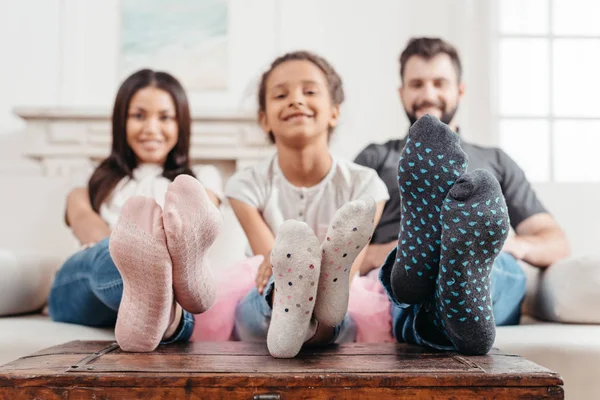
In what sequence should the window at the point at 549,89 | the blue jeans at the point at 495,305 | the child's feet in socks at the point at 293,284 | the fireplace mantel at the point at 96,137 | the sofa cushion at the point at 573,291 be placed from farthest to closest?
the window at the point at 549,89 < the fireplace mantel at the point at 96,137 < the sofa cushion at the point at 573,291 < the blue jeans at the point at 495,305 < the child's feet in socks at the point at 293,284

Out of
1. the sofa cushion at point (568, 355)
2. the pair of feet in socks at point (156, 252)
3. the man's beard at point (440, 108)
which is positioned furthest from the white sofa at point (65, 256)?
the man's beard at point (440, 108)

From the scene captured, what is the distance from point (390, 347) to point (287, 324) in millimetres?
178

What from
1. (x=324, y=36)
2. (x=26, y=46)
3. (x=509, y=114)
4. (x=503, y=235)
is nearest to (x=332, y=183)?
(x=503, y=235)

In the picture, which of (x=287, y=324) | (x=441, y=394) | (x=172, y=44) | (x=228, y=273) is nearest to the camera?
(x=441, y=394)

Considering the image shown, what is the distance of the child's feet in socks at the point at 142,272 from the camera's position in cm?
82

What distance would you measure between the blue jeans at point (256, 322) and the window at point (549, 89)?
1475 millimetres

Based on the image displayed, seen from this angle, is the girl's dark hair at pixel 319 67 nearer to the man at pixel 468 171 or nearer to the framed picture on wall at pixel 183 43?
the man at pixel 468 171

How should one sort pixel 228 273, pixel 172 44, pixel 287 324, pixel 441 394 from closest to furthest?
pixel 441 394 → pixel 287 324 → pixel 228 273 → pixel 172 44

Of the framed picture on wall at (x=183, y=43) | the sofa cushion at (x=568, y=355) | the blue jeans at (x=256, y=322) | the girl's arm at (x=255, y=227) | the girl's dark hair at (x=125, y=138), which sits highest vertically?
the framed picture on wall at (x=183, y=43)

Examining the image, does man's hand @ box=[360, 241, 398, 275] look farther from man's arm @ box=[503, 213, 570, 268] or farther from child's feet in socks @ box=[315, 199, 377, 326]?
child's feet in socks @ box=[315, 199, 377, 326]

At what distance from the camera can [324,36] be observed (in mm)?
2230

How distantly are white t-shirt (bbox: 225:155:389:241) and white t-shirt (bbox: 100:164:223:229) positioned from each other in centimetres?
22

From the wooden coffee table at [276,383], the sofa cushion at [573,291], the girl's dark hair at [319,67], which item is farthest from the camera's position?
the girl's dark hair at [319,67]

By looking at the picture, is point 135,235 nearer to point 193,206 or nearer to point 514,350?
point 193,206
